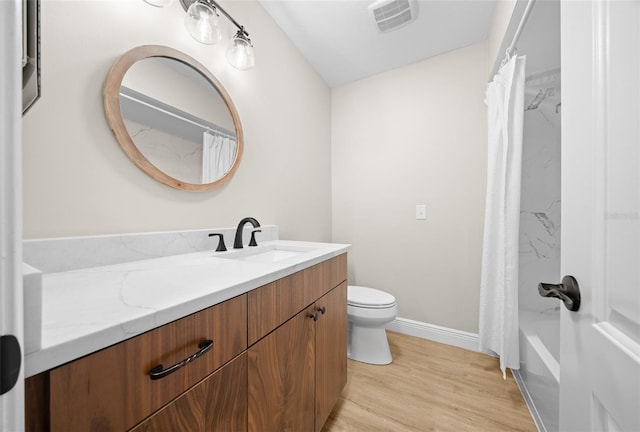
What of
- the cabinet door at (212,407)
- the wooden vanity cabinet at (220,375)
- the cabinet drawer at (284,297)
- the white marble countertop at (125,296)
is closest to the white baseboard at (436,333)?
the wooden vanity cabinet at (220,375)

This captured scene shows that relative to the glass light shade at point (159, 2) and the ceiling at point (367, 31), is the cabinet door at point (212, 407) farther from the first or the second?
the ceiling at point (367, 31)

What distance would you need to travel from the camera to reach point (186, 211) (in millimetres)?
1174

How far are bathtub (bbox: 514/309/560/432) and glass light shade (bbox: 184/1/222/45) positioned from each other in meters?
2.18

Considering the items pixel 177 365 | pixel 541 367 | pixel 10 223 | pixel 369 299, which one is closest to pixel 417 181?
pixel 369 299

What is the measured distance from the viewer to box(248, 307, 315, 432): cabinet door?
743 millimetres

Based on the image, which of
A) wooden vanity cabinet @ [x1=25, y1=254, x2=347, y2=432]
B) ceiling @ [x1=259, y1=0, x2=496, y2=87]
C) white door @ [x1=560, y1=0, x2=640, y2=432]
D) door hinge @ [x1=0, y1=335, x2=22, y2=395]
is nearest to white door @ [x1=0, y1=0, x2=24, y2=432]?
door hinge @ [x1=0, y1=335, x2=22, y2=395]

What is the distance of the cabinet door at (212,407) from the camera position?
0.51 meters

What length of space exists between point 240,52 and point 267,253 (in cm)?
109

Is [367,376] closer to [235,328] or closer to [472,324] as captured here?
[472,324]

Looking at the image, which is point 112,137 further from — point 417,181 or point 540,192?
point 540,192

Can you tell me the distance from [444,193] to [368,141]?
2.74 feet

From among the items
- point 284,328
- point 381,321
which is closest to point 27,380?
point 284,328

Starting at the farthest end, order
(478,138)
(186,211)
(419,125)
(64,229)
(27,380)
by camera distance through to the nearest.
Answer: (419,125)
(478,138)
(186,211)
(64,229)
(27,380)

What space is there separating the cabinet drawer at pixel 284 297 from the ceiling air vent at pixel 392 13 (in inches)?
64.0
